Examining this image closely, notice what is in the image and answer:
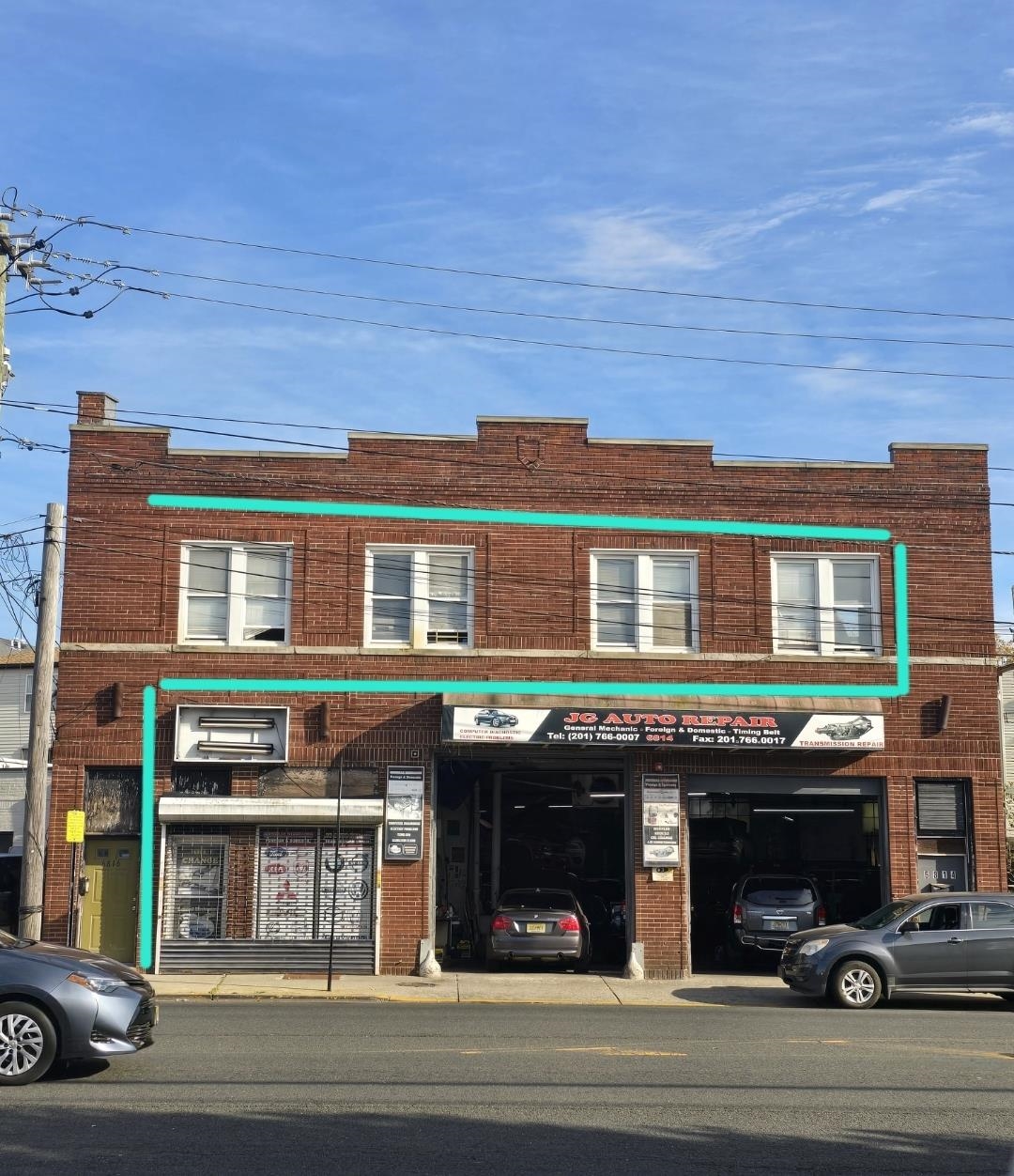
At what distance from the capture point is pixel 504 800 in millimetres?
28062

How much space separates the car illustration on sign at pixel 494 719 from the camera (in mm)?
22609

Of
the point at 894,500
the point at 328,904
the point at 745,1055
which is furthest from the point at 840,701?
the point at 745,1055

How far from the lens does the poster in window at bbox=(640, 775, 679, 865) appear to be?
76.8 feet

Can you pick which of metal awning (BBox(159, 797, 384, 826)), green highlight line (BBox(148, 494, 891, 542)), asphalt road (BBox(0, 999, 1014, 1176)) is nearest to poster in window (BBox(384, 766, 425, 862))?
metal awning (BBox(159, 797, 384, 826))

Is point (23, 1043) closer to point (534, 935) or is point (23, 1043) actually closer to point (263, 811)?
point (263, 811)

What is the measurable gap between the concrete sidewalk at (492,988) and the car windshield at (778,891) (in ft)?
4.26

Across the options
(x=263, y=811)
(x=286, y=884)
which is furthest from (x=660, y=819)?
(x=263, y=811)

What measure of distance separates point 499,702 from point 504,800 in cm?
585

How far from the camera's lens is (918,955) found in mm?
18859

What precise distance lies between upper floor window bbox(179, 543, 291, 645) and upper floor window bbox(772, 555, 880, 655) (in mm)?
8648

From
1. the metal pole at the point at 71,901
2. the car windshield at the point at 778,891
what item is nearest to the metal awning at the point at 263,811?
the metal pole at the point at 71,901

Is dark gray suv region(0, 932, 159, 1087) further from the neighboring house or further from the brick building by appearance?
the neighboring house

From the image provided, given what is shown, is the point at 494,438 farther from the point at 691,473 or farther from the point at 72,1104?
the point at 72,1104

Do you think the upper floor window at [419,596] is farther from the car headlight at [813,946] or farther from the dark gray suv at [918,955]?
the dark gray suv at [918,955]
